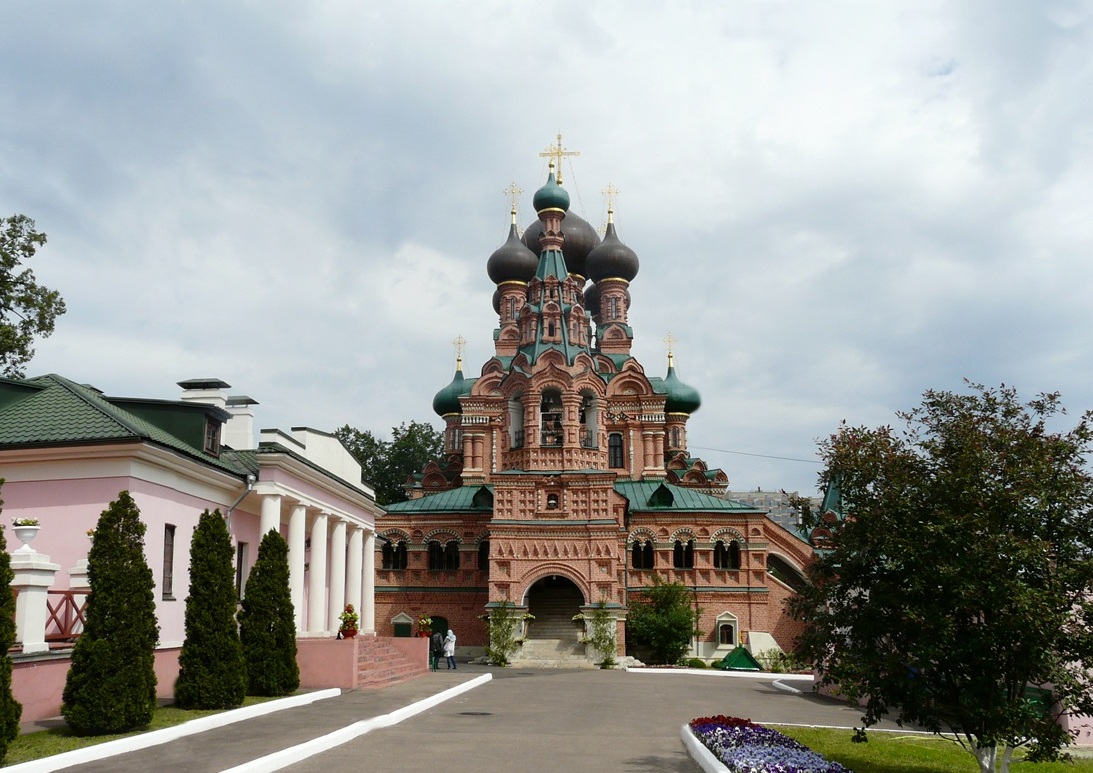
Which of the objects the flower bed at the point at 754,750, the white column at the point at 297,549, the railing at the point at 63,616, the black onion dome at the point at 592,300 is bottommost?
the flower bed at the point at 754,750

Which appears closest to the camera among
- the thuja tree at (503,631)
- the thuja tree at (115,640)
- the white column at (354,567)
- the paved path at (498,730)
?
the paved path at (498,730)

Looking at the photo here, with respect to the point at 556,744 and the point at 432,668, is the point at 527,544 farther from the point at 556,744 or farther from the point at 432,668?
the point at 556,744

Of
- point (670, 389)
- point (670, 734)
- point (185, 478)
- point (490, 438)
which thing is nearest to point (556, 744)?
point (670, 734)

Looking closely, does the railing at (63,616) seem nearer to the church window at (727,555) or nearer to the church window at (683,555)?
the church window at (683,555)

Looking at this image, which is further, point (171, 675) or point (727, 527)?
point (727, 527)

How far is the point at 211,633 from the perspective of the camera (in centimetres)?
1547

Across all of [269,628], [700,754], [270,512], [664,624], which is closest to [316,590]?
[270,512]

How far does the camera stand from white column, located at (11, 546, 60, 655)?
13.2 m

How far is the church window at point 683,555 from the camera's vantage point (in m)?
40.9

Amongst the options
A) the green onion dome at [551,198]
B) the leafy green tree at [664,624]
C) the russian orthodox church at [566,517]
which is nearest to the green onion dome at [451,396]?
the russian orthodox church at [566,517]

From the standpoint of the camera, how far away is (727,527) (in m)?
40.9

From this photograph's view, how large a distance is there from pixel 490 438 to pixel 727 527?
12.2m

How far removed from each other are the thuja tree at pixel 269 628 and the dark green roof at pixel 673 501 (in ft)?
79.6

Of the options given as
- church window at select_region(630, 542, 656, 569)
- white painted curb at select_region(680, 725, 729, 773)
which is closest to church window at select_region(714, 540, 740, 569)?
church window at select_region(630, 542, 656, 569)
